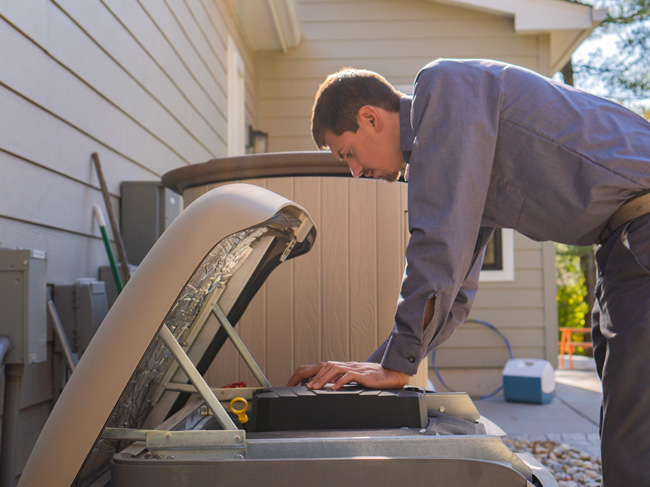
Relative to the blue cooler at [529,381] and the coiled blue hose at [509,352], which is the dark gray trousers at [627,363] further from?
the coiled blue hose at [509,352]

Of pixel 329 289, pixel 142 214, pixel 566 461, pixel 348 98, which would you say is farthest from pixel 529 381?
pixel 348 98

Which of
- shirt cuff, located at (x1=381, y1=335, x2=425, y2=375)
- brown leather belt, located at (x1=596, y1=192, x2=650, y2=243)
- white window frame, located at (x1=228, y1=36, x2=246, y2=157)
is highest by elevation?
white window frame, located at (x1=228, y1=36, x2=246, y2=157)

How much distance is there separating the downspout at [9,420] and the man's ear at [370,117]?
1144 mm

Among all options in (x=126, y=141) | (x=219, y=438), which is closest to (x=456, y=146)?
(x=219, y=438)

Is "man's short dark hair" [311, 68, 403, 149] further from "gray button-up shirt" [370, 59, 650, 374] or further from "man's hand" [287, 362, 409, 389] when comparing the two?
"man's hand" [287, 362, 409, 389]

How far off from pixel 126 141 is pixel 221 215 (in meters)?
2.30

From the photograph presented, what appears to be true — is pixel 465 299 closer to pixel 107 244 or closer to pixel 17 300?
pixel 17 300

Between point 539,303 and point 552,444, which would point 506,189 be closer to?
point 552,444

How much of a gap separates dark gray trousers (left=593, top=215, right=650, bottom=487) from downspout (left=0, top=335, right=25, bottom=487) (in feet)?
5.03

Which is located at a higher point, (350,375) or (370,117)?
(370,117)

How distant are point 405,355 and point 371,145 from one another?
2.03 ft

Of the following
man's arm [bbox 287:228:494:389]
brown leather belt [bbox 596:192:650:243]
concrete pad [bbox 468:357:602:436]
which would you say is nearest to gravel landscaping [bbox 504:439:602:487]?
concrete pad [bbox 468:357:602:436]

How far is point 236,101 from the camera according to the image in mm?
6113

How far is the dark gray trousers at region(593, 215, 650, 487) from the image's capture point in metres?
1.47
